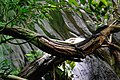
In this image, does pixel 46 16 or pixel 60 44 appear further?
pixel 46 16

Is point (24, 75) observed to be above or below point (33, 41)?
below

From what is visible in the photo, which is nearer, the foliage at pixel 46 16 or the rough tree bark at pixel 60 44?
the foliage at pixel 46 16

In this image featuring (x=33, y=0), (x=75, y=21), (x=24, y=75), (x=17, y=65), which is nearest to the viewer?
(x=33, y=0)

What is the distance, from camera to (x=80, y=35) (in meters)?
4.80

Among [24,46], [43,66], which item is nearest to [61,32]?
[24,46]

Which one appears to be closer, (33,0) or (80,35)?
(33,0)

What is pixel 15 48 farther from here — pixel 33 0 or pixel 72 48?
pixel 33 0

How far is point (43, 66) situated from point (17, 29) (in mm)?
668

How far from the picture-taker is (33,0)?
1.11 metres

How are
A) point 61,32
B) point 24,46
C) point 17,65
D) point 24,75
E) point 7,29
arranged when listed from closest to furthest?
point 7,29 < point 24,75 < point 17,65 < point 24,46 < point 61,32

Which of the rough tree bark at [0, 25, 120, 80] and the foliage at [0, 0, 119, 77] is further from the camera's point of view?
the rough tree bark at [0, 25, 120, 80]

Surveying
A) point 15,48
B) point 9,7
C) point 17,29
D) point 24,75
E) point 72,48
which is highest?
point 9,7

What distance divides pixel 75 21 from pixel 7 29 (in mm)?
3610

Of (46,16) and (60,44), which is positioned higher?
(46,16)
